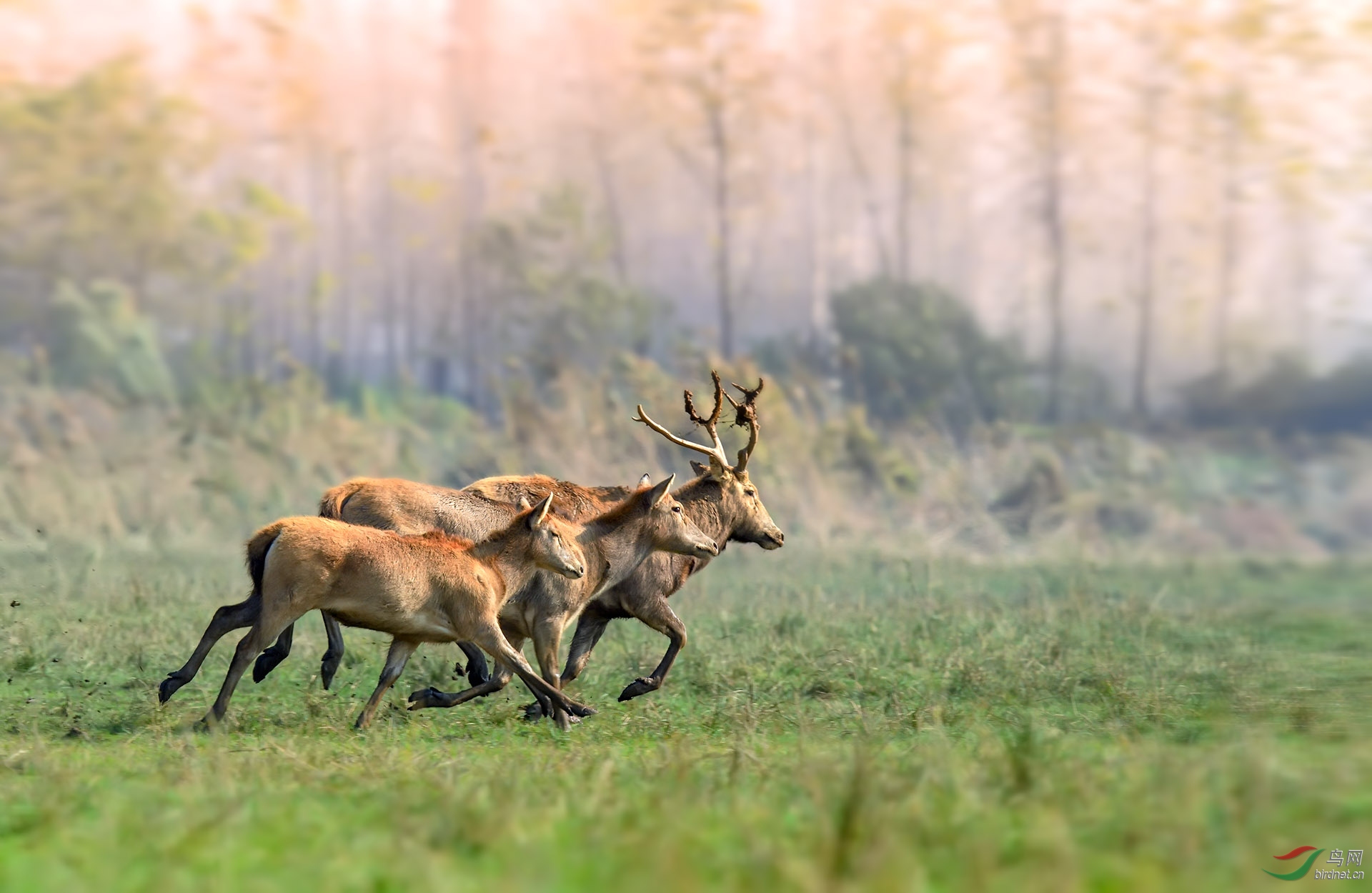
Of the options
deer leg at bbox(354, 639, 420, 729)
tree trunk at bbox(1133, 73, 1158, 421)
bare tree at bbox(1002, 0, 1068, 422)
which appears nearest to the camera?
deer leg at bbox(354, 639, 420, 729)

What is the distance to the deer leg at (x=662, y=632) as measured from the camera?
459 inches

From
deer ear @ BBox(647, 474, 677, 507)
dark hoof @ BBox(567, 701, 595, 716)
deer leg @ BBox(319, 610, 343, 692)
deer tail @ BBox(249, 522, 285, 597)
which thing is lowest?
dark hoof @ BBox(567, 701, 595, 716)

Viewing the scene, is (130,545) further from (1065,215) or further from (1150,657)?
(1065,215)

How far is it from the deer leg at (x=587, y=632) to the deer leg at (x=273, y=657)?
2.01 meters

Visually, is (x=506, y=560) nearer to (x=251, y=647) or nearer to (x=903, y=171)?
(x=251, y=647)

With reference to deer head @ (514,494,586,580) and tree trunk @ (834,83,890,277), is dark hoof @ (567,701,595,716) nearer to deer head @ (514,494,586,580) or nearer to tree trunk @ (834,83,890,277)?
deer head @ (514,494,586,580)

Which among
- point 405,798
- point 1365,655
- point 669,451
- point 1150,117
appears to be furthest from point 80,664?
point 1150,117

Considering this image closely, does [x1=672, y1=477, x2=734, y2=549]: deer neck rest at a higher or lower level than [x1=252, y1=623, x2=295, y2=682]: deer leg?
higher

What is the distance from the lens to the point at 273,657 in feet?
37.7

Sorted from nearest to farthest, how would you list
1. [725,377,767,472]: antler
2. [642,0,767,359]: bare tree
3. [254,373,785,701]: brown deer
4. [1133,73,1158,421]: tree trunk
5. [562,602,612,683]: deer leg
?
[562,602,612,683]: deer leg → [254,373,785,701]: brown deer → [725,377,767,472]: antler → [1133,73,1158,421]: tree trunk → [642,0,767,359]: bare tree

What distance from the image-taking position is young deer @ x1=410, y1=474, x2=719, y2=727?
37.5 feet

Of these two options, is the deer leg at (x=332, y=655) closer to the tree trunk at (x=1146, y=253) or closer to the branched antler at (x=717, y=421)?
the branched antler at (x=717, y=421)

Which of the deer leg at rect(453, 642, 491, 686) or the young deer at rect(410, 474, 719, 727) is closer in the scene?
the young deer at rect(410, 474, 719, 727)

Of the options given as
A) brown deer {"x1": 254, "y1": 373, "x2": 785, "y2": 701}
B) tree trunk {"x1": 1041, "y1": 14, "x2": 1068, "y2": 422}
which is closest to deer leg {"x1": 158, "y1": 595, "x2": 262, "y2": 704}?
brown deer {"x1": 254, "y1": 373, "x2": 785, "y2": 701}
